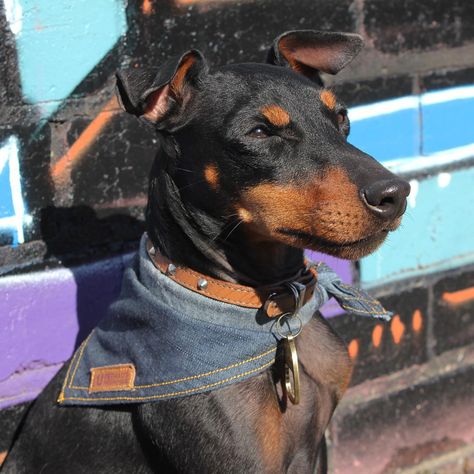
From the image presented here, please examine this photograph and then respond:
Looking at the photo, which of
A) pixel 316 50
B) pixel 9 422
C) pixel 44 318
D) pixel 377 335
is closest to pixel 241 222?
pixel 316 50

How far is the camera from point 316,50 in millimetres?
3066

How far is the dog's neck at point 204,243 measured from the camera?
2.74 m

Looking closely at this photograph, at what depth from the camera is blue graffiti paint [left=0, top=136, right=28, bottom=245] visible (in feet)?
10.5

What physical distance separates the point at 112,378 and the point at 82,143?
3.32ft

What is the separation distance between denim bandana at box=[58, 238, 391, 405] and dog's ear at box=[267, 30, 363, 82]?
844mm

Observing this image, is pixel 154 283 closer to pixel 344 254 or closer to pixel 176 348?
pixel 176 348

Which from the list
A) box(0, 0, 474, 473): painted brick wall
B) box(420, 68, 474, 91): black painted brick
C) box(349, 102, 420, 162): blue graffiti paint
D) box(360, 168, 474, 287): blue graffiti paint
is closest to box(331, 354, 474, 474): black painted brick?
box(0, 0, 474, 473): painted brick wall

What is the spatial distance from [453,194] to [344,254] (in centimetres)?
186

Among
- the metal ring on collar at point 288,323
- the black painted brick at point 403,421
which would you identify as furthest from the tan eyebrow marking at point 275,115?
the black painted brick at point 403,421

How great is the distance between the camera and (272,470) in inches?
105

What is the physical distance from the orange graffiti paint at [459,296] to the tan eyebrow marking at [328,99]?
1855mm

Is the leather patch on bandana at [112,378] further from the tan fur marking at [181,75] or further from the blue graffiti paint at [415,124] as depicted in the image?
the blue graffiti paint at [415,124]

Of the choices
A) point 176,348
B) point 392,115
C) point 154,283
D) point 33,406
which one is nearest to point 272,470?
point 176,348

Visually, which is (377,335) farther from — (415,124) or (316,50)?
(316,50)
